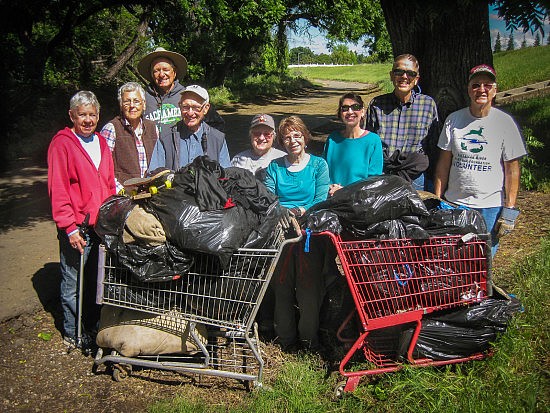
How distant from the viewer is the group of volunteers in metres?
3.40

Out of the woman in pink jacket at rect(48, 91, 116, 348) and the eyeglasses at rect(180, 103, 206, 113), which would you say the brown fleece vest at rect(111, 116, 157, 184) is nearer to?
the woman in pink jacket at rect(48, 91, 116, 348)

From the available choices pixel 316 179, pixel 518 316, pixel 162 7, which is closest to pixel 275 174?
pixel 316 179

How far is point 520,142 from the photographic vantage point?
10.9 ft

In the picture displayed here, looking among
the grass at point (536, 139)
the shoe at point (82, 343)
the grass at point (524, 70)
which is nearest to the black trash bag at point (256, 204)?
the shoe at point (82, 343)

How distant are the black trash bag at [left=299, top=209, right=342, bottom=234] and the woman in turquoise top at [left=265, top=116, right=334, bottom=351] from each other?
0.42 m

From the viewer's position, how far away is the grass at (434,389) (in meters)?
2.79

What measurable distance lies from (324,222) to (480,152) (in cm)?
134

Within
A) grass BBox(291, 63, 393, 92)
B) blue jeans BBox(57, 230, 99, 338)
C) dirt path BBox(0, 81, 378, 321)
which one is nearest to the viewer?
blue jeans BBox(57, 230, 99, 338)

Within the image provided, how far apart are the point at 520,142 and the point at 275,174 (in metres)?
1.72

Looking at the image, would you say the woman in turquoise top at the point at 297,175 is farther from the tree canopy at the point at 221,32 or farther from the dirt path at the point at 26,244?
the dirt path at the point at 26,244

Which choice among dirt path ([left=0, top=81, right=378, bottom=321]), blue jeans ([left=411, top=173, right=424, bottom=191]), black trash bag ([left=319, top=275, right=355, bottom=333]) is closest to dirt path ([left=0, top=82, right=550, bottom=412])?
dirt path ([left=0, top=81, right=378, bottom=321])

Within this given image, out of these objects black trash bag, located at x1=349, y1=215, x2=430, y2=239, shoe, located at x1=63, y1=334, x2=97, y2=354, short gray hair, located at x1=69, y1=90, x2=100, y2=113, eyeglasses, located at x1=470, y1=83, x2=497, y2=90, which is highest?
short gray hair, located at x1=69, y1=90, x2=100, y2=113

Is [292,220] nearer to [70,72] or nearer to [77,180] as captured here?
[77,180]

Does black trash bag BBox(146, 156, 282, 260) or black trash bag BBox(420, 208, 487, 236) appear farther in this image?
black trash bag BBox(420, 208, 487, 236)
